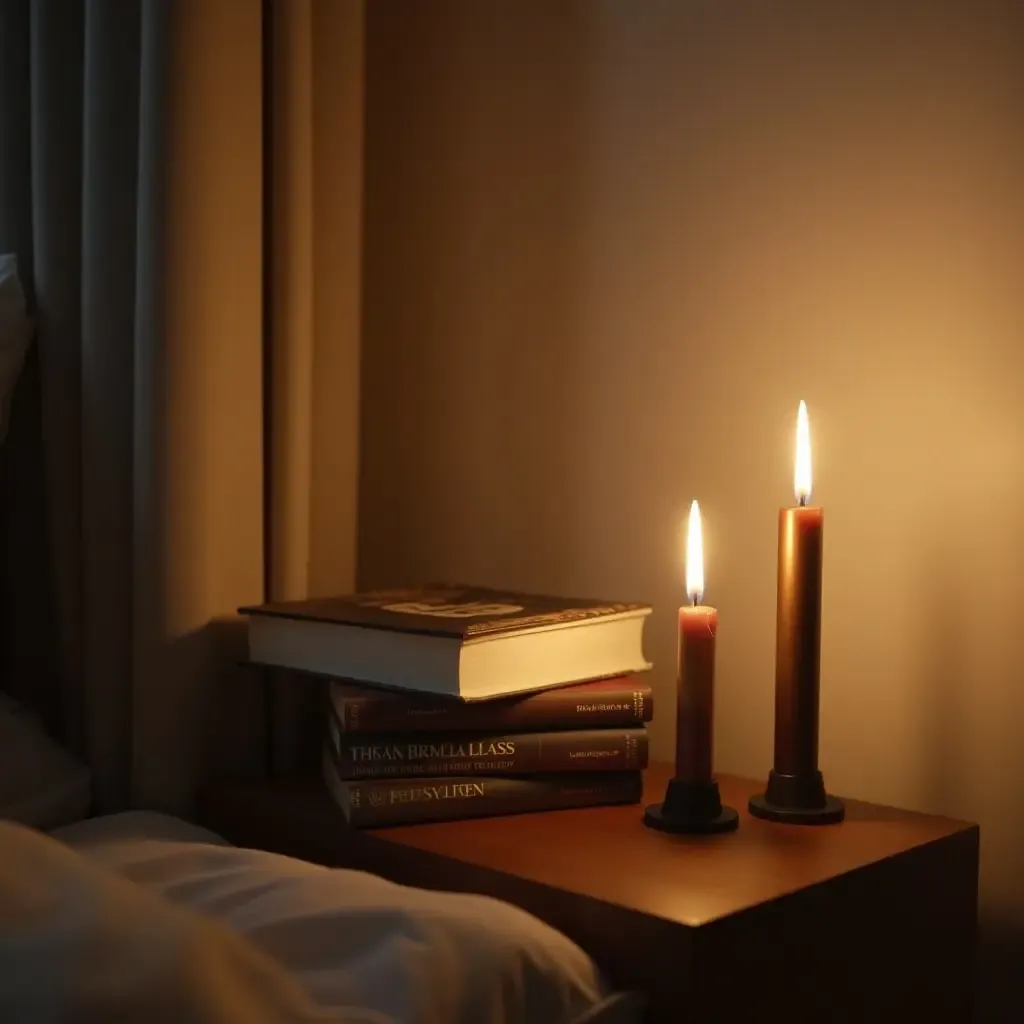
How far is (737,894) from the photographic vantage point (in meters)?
0.67

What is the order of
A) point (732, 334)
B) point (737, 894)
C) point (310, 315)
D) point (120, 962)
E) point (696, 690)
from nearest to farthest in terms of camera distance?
1. point (120, 962)
2. point (737, 894)
3. point (696, 690)
4. point (732, 334)
5. point (310, 315)

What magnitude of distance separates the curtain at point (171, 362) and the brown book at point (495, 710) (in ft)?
0.73

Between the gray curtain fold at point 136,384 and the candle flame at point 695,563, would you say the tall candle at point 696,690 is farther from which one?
the gray curtain fold at point 136,384

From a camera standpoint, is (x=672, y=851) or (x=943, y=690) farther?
(x=943, y=690)

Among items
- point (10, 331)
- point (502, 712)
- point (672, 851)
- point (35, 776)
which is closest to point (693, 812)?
point (672, 851)

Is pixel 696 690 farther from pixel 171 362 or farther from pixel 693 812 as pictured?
pixel 171 362

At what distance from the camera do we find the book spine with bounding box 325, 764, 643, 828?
828mm

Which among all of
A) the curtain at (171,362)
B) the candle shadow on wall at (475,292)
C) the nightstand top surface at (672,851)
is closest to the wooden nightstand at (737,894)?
the nightstand top surface at (672,851)

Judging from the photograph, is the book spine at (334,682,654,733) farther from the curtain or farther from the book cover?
the curtain

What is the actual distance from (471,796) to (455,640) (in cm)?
11

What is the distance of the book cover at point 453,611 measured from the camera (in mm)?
847

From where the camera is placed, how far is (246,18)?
3.50 feet

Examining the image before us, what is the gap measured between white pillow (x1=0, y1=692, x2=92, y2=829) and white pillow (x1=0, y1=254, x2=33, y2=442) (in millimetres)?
262

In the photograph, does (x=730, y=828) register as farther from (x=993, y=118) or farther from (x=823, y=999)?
(x=993, y=118)
